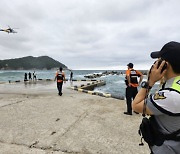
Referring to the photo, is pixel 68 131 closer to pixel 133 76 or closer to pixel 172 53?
pixel 133 76

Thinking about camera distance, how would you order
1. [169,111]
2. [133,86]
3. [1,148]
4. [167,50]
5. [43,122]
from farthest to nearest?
[133,86], [43,122], [1,148], [167,50], [169,111]

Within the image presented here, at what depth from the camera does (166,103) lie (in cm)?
167

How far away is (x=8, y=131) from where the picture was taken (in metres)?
5.24

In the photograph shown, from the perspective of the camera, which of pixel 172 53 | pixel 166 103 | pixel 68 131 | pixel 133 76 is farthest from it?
pixel 133 76

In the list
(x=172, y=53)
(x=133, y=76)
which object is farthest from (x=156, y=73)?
(x=133, y=76)

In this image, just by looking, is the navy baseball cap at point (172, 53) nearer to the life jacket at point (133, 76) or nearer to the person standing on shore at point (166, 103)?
the person standing on shore at point (166, 103)

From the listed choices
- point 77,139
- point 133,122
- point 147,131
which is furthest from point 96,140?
point 147,131

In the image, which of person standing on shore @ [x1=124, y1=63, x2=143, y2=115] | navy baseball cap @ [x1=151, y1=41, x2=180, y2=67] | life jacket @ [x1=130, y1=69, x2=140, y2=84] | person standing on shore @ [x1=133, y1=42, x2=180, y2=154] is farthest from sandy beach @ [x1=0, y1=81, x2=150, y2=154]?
navy baseball cap @ [x1=151, y1=41, x2=180, y2=67]

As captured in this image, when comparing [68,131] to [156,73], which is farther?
[68,131]

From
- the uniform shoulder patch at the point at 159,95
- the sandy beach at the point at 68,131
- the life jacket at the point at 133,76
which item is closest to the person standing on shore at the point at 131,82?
the life jacket at the point at 133,76

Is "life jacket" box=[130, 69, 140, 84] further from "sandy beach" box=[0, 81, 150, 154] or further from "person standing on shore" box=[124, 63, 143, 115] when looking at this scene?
"sandy beach" box=[0, 81, 150, 154]

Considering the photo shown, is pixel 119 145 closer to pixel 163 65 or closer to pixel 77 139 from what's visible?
pixel 77 139

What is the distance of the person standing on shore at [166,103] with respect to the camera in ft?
5.49

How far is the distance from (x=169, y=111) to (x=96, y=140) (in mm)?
3198
